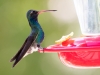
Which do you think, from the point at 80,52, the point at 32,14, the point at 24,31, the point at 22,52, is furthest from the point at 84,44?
the point at 24,31

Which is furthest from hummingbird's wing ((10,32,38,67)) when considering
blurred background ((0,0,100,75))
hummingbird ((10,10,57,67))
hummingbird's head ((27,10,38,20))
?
blurred background ((0,0,100,75))

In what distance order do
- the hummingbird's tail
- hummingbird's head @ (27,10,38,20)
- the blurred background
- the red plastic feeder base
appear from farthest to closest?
the blurred background
hummingbird's head @ (27,10,38,20)
the hummingbird's tail
the red plastic feeder base

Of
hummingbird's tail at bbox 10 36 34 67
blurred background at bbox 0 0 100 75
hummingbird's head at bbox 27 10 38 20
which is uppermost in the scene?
hummingbird's head at bbox 27 10 38 20

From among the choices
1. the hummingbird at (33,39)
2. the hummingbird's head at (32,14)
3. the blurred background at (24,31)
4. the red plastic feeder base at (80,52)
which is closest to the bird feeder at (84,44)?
the red plastic feeder base at (80,52)

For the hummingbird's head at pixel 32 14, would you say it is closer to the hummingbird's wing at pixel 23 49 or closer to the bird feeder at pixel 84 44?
the hummingbird's wing at pixel 23 49

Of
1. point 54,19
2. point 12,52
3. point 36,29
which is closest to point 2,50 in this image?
point 12,52

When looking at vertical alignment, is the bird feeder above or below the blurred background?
above

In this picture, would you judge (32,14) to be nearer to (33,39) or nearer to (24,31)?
(33,39)

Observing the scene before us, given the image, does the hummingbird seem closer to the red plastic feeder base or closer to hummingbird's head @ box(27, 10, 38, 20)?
hummingbird's head @ box(27, 10, 38, 20)

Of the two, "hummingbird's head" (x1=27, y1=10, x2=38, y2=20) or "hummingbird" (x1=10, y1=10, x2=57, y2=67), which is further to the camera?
"hummingbird's head" (x1=27, y1=10, x2=38, y2=20)
